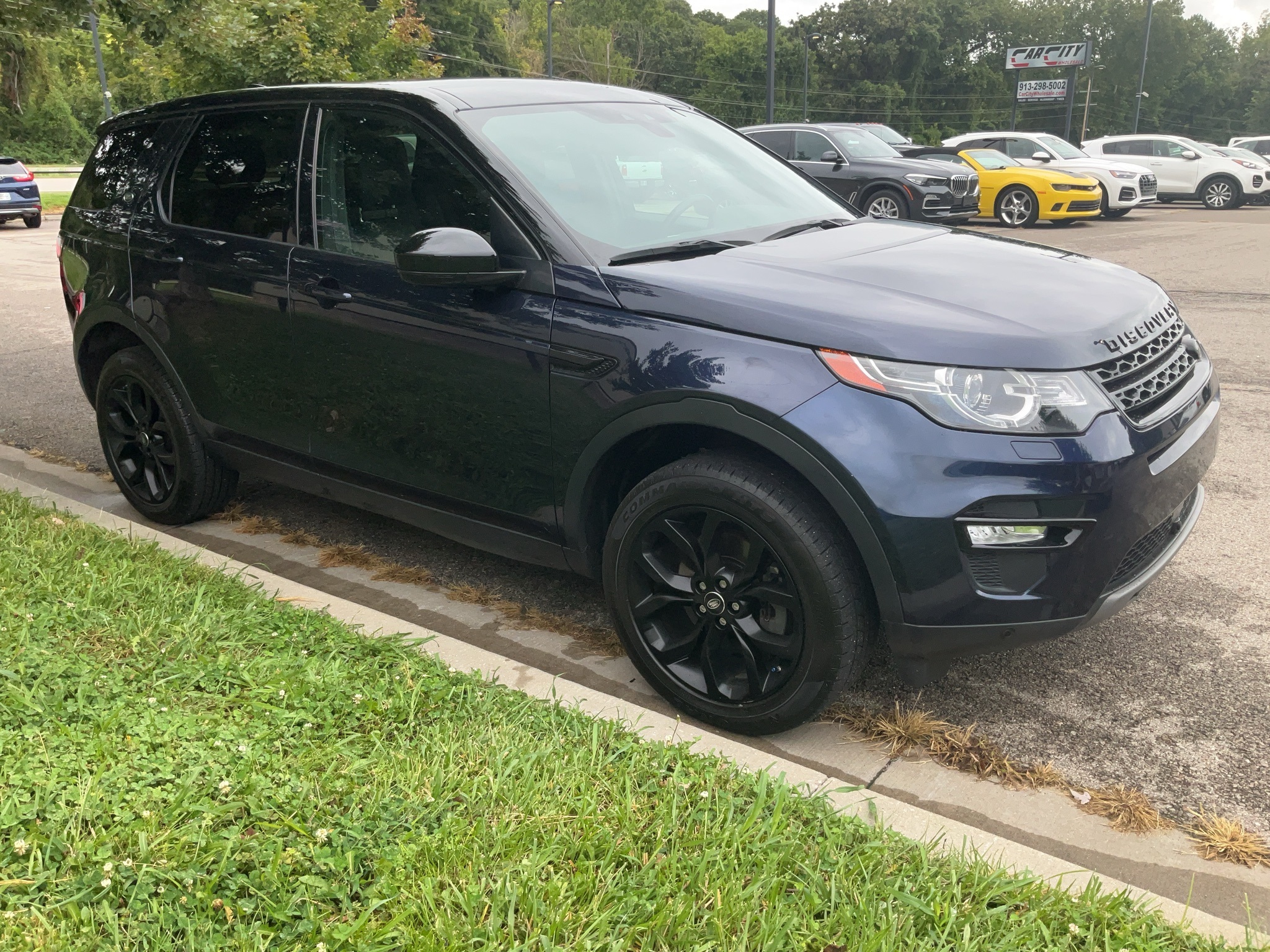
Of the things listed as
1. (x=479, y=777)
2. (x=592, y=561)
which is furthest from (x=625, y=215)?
(x=479, y=777)

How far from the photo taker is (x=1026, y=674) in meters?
3.62

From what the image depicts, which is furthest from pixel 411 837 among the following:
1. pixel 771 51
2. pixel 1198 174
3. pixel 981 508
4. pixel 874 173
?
pixel 1198 174

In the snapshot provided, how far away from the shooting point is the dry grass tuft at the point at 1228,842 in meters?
2.69

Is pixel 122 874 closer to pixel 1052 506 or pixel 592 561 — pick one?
pixel 592 561

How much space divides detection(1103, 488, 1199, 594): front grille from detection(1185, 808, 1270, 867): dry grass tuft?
0.62 m

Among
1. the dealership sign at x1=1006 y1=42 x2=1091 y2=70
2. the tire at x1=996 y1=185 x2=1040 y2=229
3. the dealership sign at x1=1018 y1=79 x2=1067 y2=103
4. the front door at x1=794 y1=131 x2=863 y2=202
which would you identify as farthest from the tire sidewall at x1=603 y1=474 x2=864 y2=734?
the dealership sign at x1=1018 y1=79 x2=1067 y2=103

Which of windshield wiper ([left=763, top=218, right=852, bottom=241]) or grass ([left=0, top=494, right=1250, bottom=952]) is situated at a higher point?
windshield wiper ([left=763, top=218, right=852, bottom=241])

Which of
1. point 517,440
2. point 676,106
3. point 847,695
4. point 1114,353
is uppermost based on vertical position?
point 676,106

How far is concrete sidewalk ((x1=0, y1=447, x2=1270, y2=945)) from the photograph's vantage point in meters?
2.53

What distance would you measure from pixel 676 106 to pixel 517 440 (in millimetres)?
1894

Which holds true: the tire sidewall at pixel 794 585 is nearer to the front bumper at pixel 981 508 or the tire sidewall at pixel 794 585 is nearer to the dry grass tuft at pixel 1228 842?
the front bumper at pixel 981 508

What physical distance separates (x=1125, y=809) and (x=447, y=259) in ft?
7.88

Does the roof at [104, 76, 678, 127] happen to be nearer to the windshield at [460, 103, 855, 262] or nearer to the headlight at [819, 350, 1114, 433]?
the windshield at [460, 103, 855, 262]

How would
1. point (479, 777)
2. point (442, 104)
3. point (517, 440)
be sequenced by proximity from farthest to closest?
point (442, 104), point (517, 440), point (479, 777)
